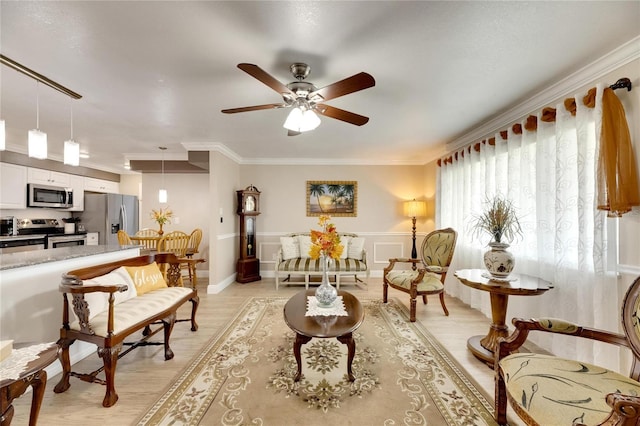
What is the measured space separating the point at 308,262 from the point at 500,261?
2873 millimetres

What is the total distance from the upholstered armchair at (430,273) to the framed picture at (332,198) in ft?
6.06

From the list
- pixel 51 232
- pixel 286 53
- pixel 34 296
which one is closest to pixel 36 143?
pixel 34 296

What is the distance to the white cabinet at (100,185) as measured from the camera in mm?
5418

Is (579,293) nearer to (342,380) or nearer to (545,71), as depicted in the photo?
(545,71)

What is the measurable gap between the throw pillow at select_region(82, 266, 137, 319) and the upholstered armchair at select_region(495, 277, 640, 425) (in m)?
2.68

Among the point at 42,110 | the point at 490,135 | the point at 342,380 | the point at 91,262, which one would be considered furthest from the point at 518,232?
the point at 42,110

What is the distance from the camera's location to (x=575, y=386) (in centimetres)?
112

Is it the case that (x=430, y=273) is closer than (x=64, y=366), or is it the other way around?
(x=64, y=366)

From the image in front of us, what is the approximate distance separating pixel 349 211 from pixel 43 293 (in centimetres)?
432

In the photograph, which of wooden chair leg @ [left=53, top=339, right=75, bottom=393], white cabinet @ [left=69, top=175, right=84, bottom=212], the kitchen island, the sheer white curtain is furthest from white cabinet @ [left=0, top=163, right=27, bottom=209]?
the sheer white curtain

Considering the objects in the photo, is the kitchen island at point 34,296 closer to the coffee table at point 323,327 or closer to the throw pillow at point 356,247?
the coffee table at point 323,327

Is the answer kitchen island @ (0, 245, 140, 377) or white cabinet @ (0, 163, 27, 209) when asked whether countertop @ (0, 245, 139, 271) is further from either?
white cabinet @ (0, 163, 27, 209)

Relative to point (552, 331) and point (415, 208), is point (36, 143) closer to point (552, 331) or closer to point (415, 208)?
point (552, 331)

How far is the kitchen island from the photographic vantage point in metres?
1.69
